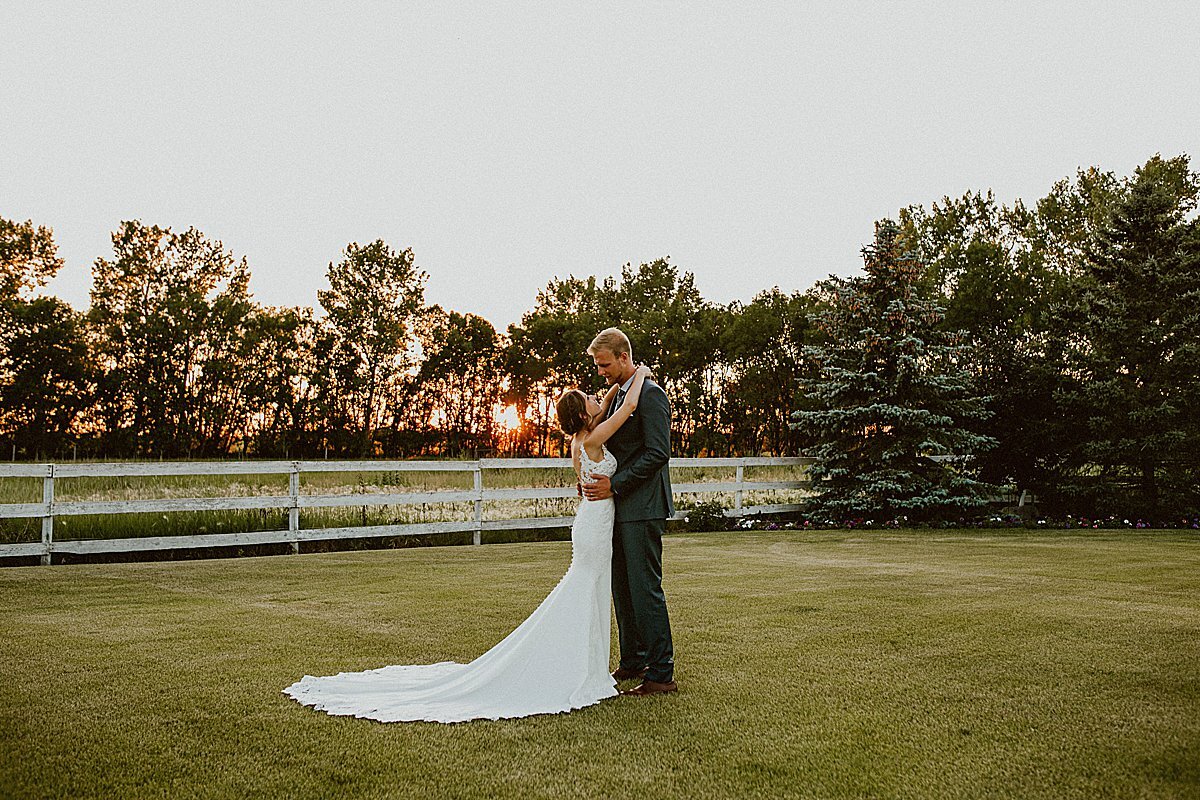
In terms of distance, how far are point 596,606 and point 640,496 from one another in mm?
622

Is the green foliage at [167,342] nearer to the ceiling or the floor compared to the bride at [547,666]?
nearer to the ceiling

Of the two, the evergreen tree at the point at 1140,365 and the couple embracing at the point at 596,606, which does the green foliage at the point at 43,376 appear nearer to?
the evergreen tree at the point at 1140,365

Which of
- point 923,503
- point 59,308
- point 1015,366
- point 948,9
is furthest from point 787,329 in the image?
point 59,308

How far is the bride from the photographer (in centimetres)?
399

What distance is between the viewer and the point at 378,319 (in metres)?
42.2

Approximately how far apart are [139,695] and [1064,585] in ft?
24.4

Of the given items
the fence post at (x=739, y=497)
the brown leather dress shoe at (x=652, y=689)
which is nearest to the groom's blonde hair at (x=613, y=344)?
the brown leather dress shoe at (x=652, y=689)

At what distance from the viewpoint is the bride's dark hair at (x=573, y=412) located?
467 cm

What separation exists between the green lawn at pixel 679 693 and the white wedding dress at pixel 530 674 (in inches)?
6.1

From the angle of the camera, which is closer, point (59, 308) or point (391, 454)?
point (59, 308)

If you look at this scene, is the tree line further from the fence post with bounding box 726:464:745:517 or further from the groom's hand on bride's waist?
the groom's hand on bride's waist

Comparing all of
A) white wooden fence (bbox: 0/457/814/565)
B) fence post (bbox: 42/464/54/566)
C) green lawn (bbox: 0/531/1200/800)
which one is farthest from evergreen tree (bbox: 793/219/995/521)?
fence post (bbox: 42/464/54/566)

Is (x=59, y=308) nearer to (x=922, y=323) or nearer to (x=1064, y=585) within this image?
(x=922, y=323)

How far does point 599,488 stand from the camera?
14.9 feet
